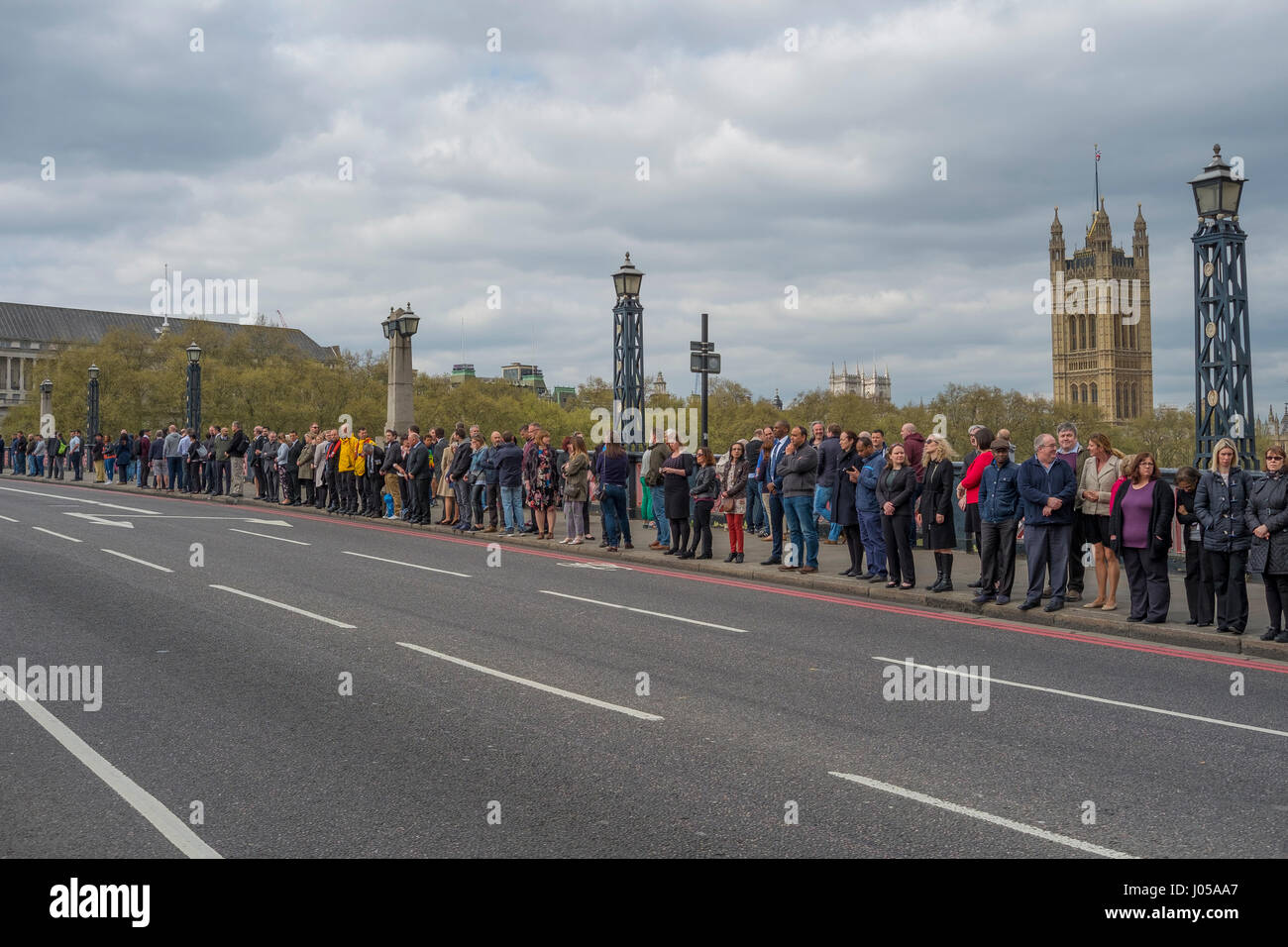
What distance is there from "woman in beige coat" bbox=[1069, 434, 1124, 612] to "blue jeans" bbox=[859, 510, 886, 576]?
267cm

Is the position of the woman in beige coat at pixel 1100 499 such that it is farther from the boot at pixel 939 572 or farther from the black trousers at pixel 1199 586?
the boot at pixel 939 572

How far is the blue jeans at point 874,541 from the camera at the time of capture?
14.8 metres

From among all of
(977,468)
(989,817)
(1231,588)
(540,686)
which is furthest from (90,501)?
(989,817)

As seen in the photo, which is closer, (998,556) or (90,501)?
(998,556)

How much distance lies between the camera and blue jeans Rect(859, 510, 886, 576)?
1482 cm

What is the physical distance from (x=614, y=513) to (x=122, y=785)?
13.3 metres

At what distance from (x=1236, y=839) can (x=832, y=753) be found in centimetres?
213

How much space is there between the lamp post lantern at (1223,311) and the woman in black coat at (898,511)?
3781mm

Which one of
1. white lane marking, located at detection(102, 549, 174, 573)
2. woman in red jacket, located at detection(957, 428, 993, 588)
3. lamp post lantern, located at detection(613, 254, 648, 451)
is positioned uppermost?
lamp post lantern, located at detection(613, 254, 648, 451)

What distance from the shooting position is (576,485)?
19.2m

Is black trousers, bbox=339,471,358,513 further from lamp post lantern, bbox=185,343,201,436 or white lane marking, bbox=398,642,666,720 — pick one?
white lane marking, bbox=398,642,666,720

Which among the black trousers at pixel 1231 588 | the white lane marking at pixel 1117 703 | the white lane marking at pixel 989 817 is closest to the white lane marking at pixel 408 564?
the white lane marking at pixel 1117 703

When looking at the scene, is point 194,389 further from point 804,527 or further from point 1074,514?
point 1074,514

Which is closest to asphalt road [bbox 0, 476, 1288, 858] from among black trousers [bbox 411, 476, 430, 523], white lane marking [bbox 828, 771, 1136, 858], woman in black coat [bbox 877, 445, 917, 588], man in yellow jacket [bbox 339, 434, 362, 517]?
white lane marking [bbox 828, 771, 1136, 858]
